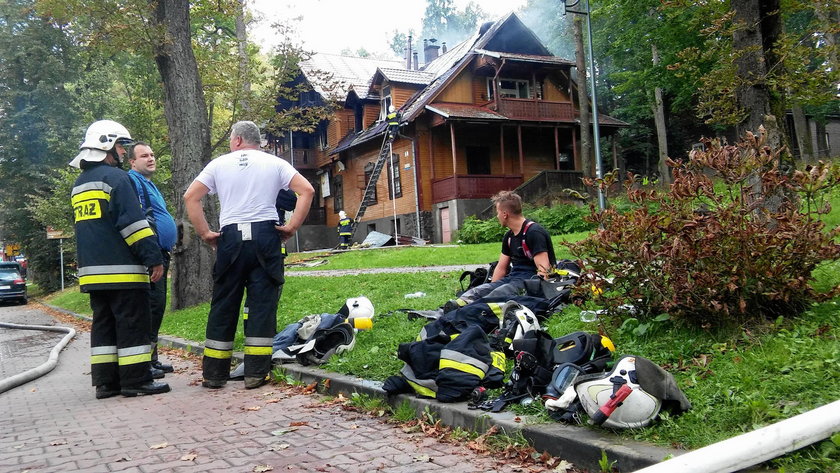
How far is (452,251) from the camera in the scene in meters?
19.0

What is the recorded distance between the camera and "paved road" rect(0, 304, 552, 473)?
140 inches

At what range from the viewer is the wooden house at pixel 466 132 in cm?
2864

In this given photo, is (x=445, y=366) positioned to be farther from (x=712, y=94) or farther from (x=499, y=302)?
(x=712, y=94)

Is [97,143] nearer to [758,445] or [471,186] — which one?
[758,445]

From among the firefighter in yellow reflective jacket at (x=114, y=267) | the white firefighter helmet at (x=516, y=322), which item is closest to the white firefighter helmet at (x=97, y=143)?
the firefighter in yellow reflective jacket at (x=114, y=267)

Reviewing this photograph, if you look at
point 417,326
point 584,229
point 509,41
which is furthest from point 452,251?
point 509,41

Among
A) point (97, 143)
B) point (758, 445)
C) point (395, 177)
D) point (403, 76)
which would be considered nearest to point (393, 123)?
point (395, 177)

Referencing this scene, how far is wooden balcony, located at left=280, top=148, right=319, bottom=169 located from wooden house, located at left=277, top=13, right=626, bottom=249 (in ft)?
18.9

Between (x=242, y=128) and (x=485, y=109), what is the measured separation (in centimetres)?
2487

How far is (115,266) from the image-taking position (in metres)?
5.58

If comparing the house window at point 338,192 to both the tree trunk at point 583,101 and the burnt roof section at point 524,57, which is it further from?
the tree trunk at point 583,101

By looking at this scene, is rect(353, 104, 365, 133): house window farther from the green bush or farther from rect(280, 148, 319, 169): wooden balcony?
the green bush

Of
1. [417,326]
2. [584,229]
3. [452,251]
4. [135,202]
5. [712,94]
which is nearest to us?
[135,202]

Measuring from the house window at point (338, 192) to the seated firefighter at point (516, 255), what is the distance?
31537mm
